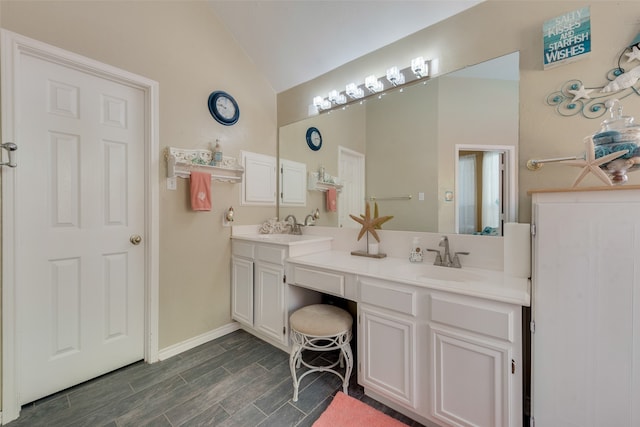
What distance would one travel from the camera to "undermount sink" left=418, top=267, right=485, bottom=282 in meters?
1.46

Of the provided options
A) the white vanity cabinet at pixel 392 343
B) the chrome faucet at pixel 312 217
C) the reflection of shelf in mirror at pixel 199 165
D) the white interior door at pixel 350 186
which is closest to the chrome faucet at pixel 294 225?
the chrome faucet at pixel 312 217

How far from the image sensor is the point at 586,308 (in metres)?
0.94

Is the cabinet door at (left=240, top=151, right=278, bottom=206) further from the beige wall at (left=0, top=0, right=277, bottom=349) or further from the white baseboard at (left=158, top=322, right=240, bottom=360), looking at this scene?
the white baseboard at (left=158, top=322, right=240, bottom=360)

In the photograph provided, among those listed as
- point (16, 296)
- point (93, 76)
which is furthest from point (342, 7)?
point (16, 296)

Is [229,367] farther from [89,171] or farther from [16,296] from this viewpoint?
[89,171]

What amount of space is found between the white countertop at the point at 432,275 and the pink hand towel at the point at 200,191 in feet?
2.83

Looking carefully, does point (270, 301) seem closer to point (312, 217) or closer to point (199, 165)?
point (312, 217)

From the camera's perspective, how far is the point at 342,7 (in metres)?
1.89

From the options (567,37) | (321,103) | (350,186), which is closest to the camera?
(567,37)

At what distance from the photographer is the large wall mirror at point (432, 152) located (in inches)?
58.7

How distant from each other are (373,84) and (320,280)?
1588 mm

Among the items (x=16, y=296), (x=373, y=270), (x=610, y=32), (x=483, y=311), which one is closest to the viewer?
(x=483, y=311)

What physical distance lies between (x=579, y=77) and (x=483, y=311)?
1.31 meters

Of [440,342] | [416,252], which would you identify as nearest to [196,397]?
[440,342]
